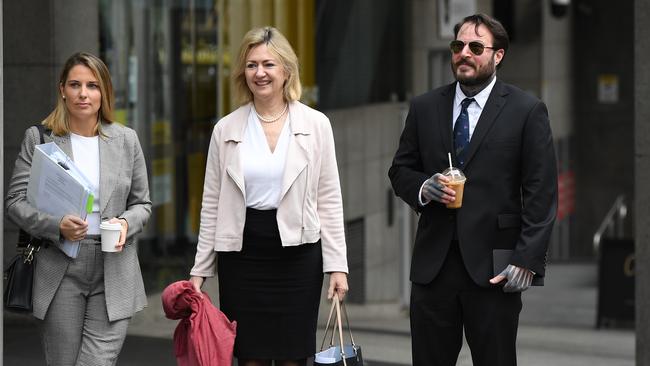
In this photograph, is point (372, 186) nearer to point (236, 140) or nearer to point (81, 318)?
point (236, 140)

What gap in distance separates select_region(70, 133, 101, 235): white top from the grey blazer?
0.08ft

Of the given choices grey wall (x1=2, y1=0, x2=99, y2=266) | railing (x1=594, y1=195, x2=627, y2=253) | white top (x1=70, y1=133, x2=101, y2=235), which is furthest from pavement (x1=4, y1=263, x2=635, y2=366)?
white top (x1=70, y1=133, x2=101, y2=235)

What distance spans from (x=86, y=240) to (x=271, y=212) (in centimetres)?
77

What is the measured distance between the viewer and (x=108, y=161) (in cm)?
532

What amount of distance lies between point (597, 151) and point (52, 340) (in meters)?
21.0

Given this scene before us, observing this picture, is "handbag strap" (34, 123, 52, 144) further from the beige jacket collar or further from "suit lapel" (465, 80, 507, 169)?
"suit lapel" (465, 80, 507, 169)

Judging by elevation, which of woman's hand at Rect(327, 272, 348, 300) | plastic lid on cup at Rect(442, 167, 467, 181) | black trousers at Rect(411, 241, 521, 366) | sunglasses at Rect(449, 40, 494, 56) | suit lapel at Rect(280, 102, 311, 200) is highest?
sunglasses at Rect(449, 40, 494, 56)

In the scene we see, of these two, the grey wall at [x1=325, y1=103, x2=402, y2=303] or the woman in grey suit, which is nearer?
the woman in grey suit

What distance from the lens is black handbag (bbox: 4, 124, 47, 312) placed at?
5195mm

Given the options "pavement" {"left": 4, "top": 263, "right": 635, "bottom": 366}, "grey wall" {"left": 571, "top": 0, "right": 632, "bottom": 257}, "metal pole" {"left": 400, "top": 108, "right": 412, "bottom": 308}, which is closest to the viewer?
"pavement" {"left": 4, "top": 263, "right": 635, "bottom": 366}

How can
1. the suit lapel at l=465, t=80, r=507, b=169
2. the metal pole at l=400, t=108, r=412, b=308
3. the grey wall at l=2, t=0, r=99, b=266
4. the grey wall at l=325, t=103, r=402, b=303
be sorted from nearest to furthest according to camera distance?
1. the suit lapel at l=465, t=80, r=507, b=169
2. the grey wall at l=2, t=0, r=99, b=266
3. the grey wall at l=325, t=103, r=402, b=303
4. the metal pole at l=400, t=108, r=412, b=308
